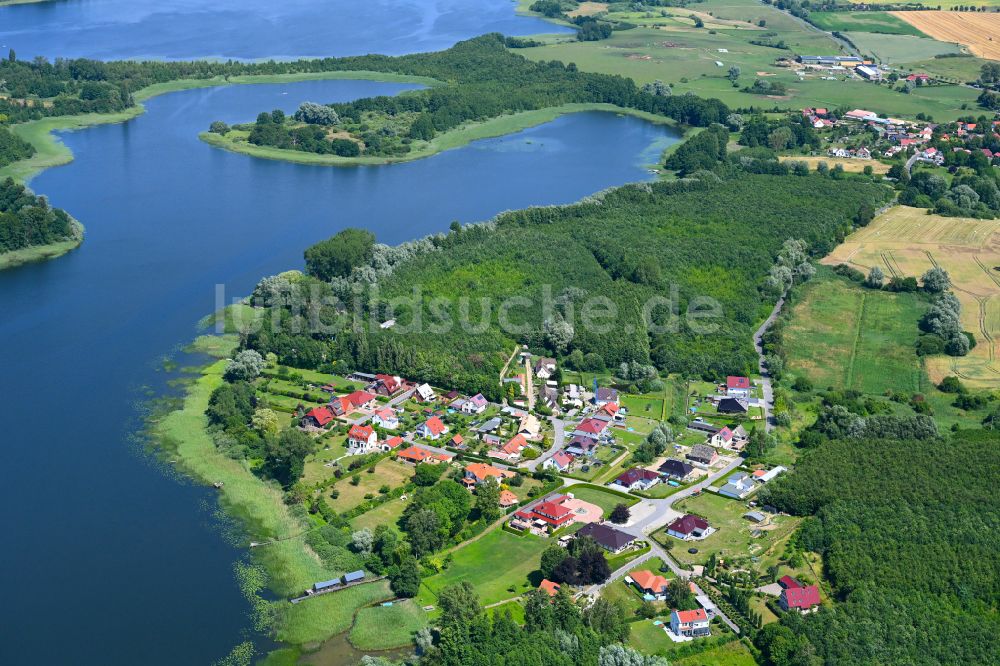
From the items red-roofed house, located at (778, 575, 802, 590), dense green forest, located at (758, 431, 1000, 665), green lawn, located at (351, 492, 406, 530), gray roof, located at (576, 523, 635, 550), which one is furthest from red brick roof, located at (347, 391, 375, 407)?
red-roofed house, located at (778, 575, 802, 590)

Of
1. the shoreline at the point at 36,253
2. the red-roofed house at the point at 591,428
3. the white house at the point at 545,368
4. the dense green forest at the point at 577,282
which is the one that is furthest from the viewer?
the shoreline at the point at 36,253

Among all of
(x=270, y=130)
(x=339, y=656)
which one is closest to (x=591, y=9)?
(x=270, y=130)

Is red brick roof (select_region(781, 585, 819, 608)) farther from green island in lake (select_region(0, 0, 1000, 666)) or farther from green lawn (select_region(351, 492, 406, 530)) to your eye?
green lawn (select_region(351, 492, 406, 530))

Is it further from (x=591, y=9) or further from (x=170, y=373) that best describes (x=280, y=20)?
(x=170, y=373)

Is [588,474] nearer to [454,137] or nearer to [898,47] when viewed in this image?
[454,137]

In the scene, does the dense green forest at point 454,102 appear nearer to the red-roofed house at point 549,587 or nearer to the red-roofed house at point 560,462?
the red-roofed house at point 560,462

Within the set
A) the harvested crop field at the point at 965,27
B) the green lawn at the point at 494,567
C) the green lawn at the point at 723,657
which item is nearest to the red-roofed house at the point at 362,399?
the green lawn at the point at 494,567

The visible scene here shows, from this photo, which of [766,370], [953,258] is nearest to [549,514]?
[766,370]
